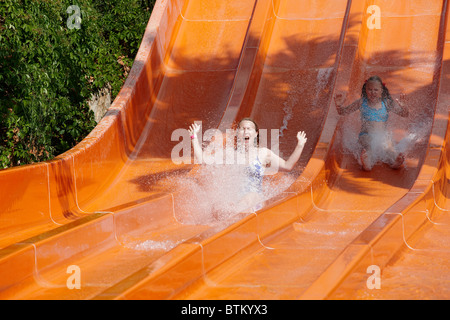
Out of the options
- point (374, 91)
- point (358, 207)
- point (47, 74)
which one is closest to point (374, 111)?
point (374, 91)

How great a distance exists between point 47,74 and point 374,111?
11.8 ft

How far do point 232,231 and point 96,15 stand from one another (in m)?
5.32

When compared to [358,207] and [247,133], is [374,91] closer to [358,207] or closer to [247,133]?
[358,207]

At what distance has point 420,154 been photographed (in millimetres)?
5977

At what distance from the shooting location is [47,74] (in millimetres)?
6488

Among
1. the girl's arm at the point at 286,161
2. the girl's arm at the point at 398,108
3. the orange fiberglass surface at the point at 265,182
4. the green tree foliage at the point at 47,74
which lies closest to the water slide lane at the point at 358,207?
the orange fiberglass surface at the point at 265,182

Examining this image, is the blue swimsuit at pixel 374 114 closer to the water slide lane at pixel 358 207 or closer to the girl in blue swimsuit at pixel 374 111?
the girl in blue swimsuit at pixel 374 111

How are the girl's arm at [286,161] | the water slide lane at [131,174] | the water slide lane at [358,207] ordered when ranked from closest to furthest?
1. the water slide lane at [358,207]
2. the water slide lane at [131,174]
3. the girl's arm at [286,161]

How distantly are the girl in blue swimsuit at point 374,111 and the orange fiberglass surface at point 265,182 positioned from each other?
203 mm

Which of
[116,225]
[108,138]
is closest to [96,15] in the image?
[108,138]

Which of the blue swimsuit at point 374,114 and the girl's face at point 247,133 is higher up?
the blue swimsuit at point 374,114

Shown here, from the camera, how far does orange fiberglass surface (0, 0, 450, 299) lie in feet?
11.2

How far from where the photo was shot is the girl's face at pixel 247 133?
5.15 m

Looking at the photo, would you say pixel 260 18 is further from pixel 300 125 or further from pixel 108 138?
pixel 108 138
